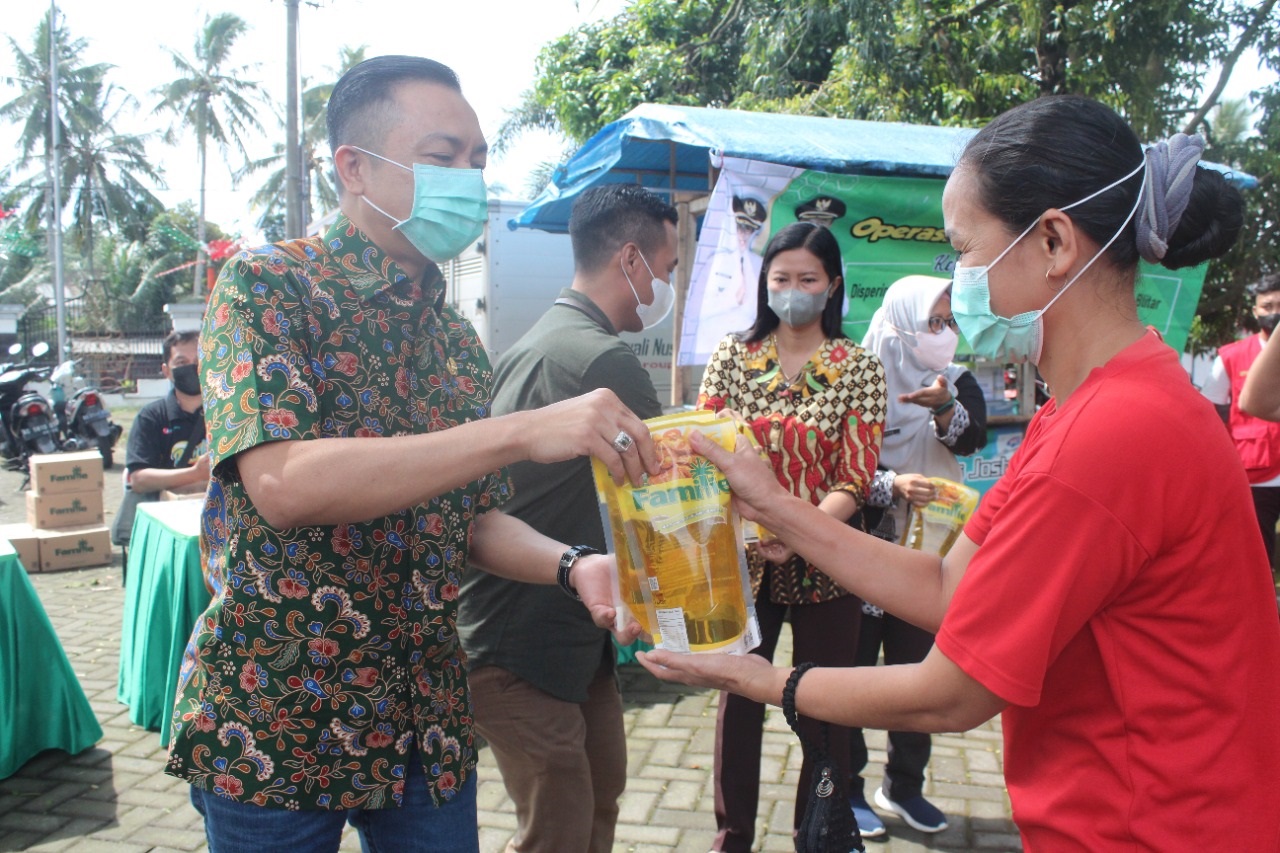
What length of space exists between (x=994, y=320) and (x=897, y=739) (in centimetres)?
241

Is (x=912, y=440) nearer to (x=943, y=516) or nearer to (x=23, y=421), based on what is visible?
(x=943, y=516)

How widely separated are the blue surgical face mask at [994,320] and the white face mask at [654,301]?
1395 mm

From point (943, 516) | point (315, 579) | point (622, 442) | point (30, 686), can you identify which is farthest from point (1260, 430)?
point (30, 686)

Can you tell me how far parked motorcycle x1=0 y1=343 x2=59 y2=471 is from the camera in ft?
40.9

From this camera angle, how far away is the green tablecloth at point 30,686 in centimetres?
405

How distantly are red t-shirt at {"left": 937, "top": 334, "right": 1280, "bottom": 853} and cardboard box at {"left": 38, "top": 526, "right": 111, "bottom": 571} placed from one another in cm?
822

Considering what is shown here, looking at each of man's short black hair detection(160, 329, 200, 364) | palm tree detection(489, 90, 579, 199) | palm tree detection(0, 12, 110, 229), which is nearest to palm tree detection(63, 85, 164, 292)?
palm tree detection(0, 12, 110, 229)

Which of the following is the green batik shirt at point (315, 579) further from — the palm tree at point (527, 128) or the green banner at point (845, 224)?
the palm tree at point (527, 128)

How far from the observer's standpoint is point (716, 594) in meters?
1.69

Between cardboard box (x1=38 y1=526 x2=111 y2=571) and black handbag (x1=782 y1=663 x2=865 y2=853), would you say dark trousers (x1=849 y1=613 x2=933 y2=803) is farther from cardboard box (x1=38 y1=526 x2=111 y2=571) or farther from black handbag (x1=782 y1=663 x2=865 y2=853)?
cardboard box (x1=38 y1=526 x2=111 y2=571)

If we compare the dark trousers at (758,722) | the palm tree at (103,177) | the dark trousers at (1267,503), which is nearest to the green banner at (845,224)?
the dark trousers at (1267,503)

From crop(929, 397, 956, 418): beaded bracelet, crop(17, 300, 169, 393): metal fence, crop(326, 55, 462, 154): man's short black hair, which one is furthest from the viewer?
crop(17, 300, 169, 393): metal fence

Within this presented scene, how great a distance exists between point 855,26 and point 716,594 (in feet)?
29.3

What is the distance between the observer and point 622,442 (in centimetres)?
153
